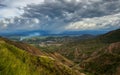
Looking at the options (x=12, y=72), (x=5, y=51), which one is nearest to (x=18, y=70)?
(x=12, y=72)

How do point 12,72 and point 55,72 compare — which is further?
point 55,72

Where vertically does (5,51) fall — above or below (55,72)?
above

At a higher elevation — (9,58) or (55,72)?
(9,58)

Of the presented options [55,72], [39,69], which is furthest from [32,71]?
[55,72]

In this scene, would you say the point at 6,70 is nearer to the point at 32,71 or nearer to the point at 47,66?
the point at 32,71

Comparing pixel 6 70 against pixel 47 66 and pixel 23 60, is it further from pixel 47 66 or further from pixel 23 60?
pixel 47 66

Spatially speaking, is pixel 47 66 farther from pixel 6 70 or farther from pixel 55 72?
pixel 6 70

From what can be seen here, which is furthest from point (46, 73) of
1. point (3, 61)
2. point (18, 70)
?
point (3, 61)

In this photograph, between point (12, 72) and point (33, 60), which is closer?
point (12, 72)
